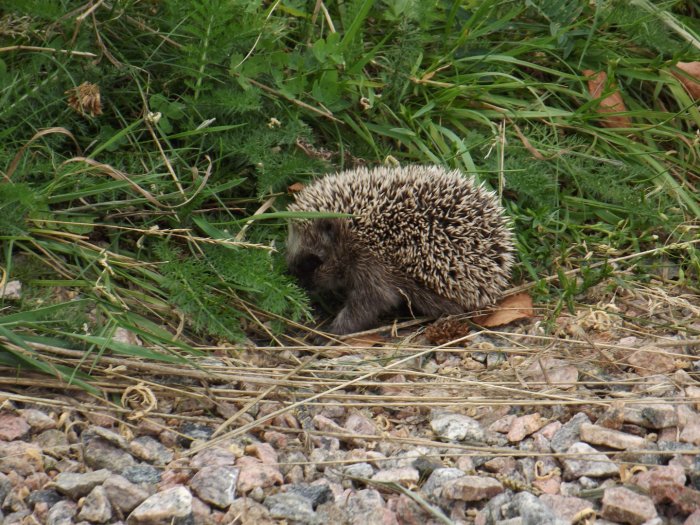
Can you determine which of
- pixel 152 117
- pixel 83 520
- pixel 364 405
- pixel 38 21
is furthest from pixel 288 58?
pixel 83 520

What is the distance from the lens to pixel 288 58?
5609 mm

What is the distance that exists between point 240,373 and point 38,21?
251cm

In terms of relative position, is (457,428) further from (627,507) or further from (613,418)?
(627,507)

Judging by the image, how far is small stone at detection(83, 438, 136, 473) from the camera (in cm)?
362

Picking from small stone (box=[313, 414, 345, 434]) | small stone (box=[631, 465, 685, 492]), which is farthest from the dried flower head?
small stone (box=[631, 465, 685, 492])

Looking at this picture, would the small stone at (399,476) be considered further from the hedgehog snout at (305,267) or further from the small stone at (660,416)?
the hedgehog snout at (305,267)

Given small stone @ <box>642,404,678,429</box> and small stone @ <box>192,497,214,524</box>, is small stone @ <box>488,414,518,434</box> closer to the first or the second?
small stone @ <box>642,404,678,429</box>

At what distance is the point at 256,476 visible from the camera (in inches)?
139

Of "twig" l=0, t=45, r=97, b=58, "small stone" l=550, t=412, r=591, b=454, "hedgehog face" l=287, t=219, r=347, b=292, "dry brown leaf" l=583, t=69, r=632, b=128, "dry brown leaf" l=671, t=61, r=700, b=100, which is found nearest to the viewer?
"small stone" l=550, t=412, r=591, b=454

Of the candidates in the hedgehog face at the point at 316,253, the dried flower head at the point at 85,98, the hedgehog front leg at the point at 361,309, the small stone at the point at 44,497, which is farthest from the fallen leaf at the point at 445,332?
the small stone at the point at 44,497

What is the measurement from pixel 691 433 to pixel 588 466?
569 millimetres

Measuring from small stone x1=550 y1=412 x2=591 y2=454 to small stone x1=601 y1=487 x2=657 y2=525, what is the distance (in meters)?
0.54

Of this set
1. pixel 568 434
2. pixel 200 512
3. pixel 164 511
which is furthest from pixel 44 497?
pixel 568 434

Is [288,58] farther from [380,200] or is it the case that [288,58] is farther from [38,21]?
[38,21]
